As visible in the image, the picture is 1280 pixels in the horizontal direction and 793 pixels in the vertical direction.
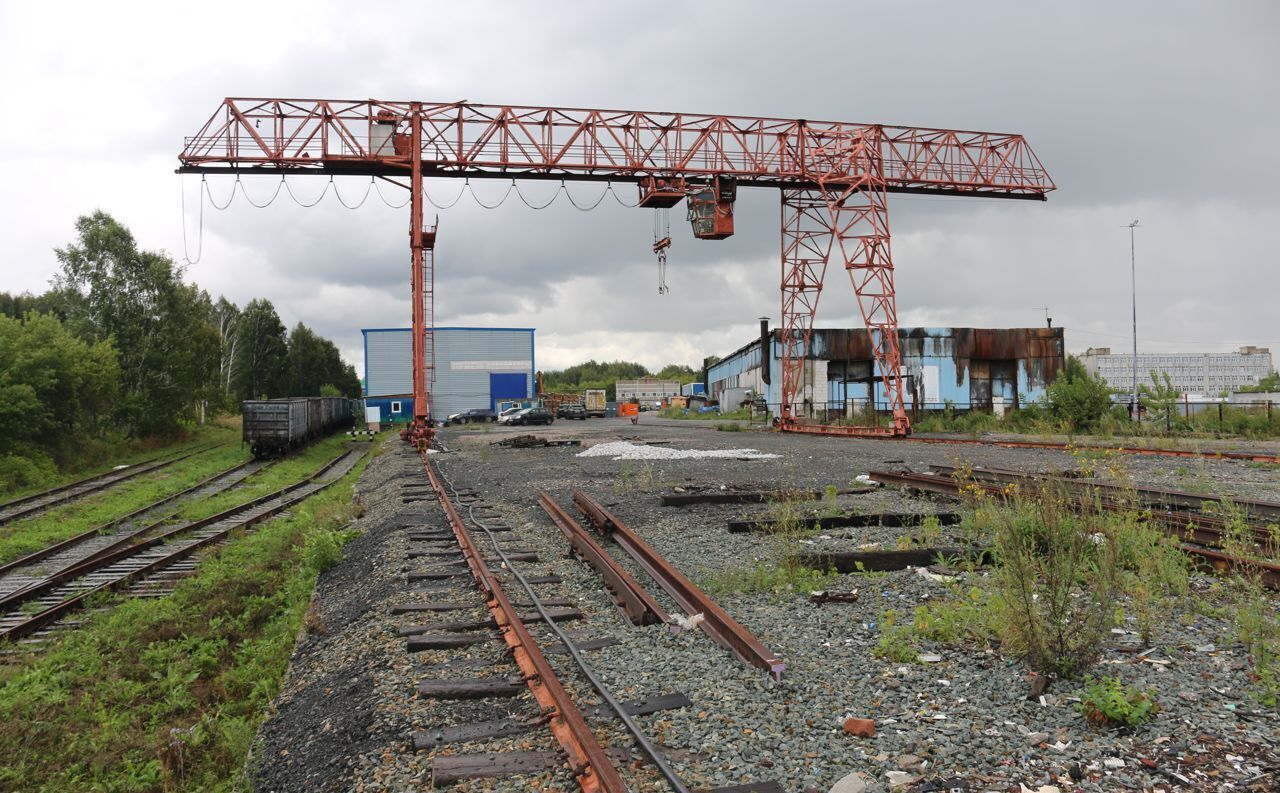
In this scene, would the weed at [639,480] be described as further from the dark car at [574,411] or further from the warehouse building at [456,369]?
the warehouse building at [456,369]

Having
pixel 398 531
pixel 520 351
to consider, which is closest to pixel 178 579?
pixel 398 531

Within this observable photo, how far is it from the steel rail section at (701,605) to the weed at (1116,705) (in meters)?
1.46

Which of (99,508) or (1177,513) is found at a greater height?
(1177,513)

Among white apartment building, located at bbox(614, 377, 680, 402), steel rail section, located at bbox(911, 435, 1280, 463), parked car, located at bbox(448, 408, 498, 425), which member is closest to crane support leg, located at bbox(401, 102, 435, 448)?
steel rail section, located at bbox(911, 435, 1280, 463)

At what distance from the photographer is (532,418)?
4656 cm

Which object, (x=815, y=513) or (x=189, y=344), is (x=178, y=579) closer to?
(x=815, y=513)

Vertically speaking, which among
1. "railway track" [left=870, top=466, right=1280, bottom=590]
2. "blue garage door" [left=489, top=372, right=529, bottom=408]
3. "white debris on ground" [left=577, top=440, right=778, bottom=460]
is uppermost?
"blue garage door" [left=489, top=372, right=529, bottom=408]

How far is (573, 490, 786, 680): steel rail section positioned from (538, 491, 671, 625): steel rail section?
203 mm

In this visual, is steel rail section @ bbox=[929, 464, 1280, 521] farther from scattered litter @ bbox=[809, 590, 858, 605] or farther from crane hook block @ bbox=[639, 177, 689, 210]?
crane hook block @ bbox=[639, 177, 689, 210]

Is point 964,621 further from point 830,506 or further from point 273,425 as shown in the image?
point 273,425

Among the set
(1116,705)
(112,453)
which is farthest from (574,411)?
(1116,705)

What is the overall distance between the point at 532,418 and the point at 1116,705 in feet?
144

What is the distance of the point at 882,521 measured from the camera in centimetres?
884

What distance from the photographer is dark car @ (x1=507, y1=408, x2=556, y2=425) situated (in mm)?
46531
